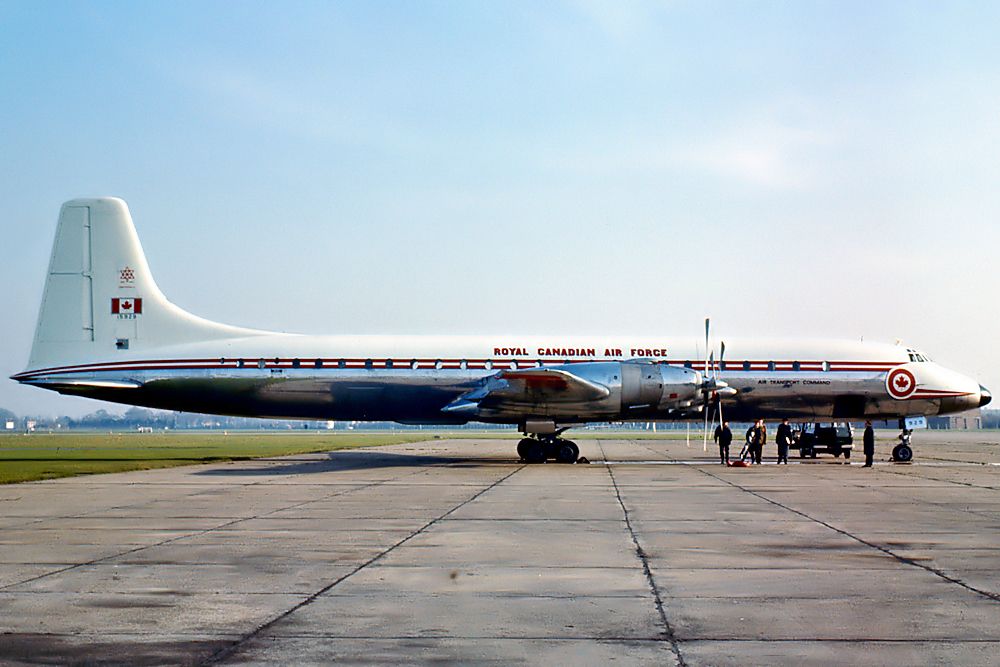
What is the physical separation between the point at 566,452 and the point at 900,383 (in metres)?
12.8

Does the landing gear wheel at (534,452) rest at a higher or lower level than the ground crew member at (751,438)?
lower

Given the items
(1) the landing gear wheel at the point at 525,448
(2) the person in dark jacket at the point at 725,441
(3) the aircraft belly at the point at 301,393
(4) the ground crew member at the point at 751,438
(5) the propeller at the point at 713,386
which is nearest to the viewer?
(5) the propeller at the point at 713,386

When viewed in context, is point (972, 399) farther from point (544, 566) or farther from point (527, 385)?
point (544, 566)

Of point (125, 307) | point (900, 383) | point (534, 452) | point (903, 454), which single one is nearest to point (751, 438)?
point (900, 383)

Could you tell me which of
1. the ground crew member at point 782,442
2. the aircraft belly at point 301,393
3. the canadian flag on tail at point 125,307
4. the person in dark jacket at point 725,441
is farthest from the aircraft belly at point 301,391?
the ground crew member at point 782,442

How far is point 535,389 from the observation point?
102ft

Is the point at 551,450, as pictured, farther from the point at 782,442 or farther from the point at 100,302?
the point at 100,302

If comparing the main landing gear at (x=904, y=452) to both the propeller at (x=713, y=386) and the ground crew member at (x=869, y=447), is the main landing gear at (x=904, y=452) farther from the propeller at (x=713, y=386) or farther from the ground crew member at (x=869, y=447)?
the propeller at (x=713, y=386)

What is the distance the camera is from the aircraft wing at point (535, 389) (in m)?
30.4

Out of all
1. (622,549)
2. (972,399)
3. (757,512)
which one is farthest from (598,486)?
(972,399)

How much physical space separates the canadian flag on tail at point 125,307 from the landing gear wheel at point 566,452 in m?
15.9

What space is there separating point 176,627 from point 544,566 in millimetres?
4635

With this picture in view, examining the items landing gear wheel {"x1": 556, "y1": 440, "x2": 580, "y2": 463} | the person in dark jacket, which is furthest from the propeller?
landing gear wheel {"x1": 556, "y1": 440, "x2": 580, "y2": 463}

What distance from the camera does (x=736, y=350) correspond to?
34.7 m
